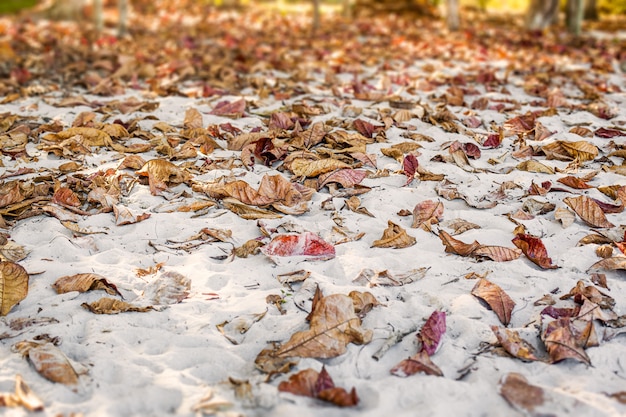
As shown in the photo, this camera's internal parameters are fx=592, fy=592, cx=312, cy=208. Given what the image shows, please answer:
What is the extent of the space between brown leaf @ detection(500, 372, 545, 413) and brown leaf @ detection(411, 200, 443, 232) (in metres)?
1.04

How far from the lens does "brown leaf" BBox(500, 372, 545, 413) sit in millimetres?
1729

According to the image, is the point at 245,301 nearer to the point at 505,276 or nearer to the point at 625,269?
the point at 505,276

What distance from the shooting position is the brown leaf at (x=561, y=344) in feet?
6.34

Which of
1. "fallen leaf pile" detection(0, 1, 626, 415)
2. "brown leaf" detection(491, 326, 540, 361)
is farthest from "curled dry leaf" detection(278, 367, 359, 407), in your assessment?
"brown leaf" detection(491, 326, 540, 361)

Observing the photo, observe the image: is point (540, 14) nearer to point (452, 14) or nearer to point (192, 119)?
point (452, 14)

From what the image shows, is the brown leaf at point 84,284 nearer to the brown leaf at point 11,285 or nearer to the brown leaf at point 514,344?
the brown leaf at point 11,285

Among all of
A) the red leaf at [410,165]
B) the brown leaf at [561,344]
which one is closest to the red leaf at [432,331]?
the brown leaf at [561,344]

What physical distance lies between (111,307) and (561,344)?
160cm

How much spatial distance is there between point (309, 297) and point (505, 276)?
0.82 metres

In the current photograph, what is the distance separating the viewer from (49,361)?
6.14 feet

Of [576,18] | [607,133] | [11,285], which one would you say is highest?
[11,285]

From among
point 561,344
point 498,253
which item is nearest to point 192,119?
point 498,253

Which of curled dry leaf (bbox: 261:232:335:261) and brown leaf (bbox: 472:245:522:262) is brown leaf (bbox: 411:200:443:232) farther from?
curled dry leaf (bbox: 261:232:335:261)

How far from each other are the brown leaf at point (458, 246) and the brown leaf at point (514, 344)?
54cm
